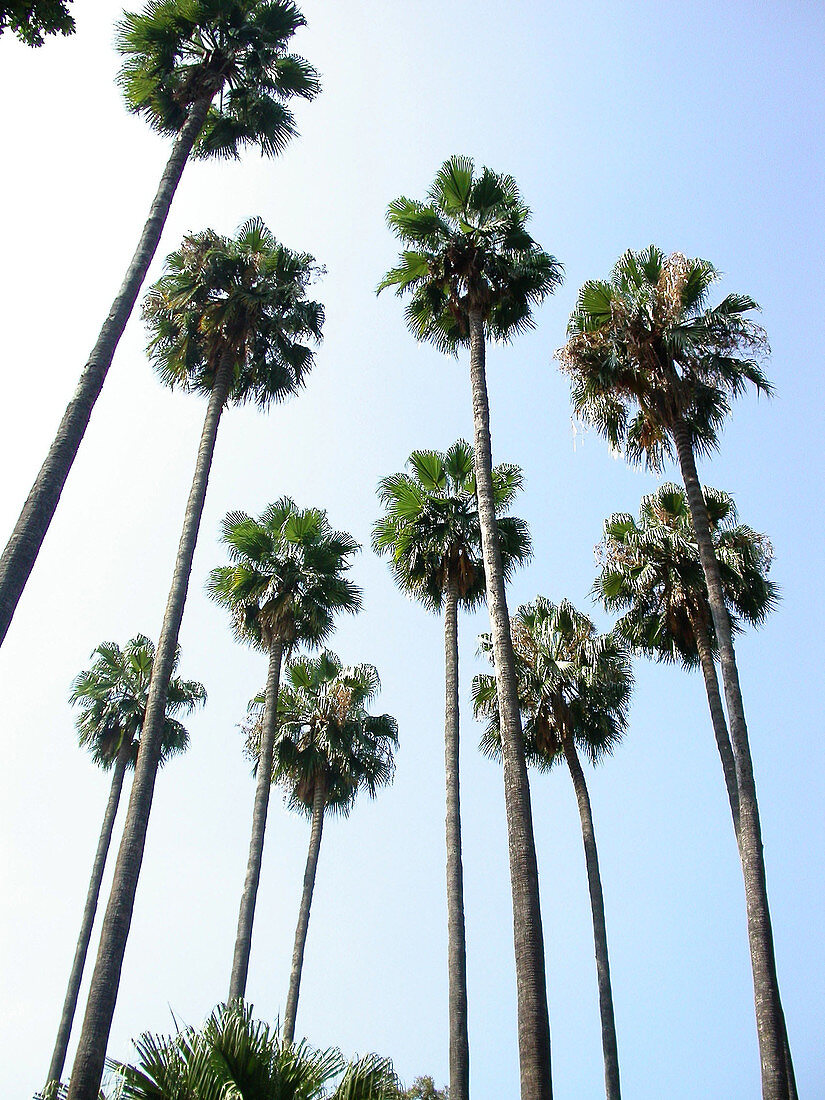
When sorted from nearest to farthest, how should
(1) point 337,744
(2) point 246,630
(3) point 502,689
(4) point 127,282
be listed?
(4) point 127,282 < (3) point 502,689 < (2) point 246,630 < (1) point 337,744

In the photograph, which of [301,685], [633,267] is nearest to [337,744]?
[301,685]

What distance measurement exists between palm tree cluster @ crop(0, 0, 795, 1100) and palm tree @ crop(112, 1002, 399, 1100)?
0.03 meters

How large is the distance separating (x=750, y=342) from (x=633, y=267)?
2.95 m

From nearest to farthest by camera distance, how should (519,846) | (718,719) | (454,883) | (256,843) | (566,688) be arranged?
(519,846) < (454,883) < (718,719) < (256,843) < (566,688)

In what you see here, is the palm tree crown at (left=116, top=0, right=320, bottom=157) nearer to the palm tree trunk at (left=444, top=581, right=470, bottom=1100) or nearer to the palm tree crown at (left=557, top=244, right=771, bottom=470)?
the palm tree crown at (left=557, top=244, right=771, bottom=470)

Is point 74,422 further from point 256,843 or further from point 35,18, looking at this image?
point 256,843

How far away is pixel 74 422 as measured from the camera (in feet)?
36.1

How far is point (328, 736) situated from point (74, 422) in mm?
17212

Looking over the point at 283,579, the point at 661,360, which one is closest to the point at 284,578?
the point at 283,579

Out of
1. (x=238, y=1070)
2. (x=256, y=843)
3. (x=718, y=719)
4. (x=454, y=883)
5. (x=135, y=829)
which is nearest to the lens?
(x=238, y=1070)

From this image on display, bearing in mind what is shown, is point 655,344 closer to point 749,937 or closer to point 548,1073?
point 749,937

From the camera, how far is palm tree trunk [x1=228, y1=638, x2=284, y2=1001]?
18.9 m

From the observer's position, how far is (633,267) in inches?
761

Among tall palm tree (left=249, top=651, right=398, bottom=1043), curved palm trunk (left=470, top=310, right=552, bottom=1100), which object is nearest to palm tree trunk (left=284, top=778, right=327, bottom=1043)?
tall palm tree (left=249, top=651, right=398, bottom=1043)
